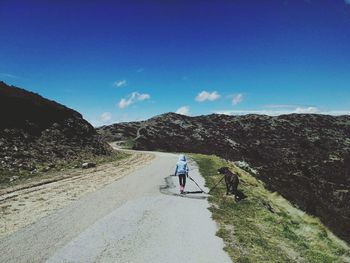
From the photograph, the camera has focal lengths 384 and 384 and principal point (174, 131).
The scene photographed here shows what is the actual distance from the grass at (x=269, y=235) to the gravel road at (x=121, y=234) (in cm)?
54

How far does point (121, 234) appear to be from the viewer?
10922mm

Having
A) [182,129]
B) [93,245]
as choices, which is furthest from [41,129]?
[182,129]

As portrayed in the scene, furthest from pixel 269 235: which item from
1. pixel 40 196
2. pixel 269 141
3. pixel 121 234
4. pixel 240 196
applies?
pixel 269 141

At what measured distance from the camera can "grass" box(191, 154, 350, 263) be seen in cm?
1012

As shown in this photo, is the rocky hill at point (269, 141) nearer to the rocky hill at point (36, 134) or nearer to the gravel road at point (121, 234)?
the gravel road at point (121, 234)

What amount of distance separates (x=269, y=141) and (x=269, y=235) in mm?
98040

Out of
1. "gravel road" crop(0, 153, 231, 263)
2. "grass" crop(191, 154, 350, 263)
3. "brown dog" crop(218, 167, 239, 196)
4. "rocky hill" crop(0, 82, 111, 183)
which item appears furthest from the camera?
"rocky hill" crop(0, 82, 111, 183)

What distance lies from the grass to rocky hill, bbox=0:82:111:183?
14.3 meters

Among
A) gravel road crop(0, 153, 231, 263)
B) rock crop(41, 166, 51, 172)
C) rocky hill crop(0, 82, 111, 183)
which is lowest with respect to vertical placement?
gravel road crop(0, 153, 231, 263)

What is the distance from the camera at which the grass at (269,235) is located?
399 inches

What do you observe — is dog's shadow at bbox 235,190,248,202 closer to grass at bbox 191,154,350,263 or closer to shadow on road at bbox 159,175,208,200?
grass at bbox 191,154,350,263

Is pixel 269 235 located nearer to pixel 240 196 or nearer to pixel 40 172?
pixel 240 196

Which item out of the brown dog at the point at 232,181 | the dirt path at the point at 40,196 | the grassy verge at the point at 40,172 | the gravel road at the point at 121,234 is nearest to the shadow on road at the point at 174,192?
the gravel road at the point at 121,234

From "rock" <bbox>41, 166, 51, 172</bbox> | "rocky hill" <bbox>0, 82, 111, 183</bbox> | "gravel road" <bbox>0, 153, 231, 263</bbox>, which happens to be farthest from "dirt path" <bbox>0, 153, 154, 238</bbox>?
"rocky hill" <bbox>0, 82, 111, 183</bbox>
